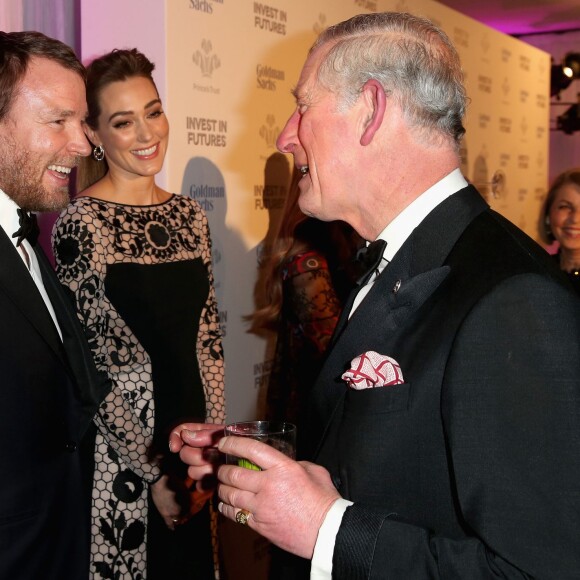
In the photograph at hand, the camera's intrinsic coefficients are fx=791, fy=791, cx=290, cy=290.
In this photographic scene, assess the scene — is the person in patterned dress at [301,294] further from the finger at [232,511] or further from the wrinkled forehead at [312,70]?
the finger at [232,511]

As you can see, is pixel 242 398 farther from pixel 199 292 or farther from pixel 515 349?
pixel 515 349

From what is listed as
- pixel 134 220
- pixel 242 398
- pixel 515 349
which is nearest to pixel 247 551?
pixel 242 398

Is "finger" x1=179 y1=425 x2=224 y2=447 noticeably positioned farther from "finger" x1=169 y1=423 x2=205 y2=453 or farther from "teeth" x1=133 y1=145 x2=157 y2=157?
"teeth" x1=133 y1=145 x2=157 y2=157

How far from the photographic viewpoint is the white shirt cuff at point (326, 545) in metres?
1.30

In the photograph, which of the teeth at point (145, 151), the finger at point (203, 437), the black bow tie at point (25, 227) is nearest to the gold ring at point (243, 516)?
the finger at point (203, 437)

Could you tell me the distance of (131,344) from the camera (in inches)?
110

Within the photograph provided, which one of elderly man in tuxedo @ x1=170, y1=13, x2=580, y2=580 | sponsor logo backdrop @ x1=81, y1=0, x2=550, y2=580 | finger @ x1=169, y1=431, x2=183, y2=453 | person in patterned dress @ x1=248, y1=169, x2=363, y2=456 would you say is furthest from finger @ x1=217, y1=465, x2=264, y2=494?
sponsor logo backdrop @ x1=81, y1=0, x2=550, y2=580

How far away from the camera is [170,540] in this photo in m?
2.91

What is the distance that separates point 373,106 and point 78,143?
1.12 metres

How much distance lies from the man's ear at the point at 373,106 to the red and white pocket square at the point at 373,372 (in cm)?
48

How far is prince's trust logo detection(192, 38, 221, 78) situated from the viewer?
3.79m

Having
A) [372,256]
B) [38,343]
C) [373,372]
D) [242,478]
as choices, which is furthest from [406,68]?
[38,343]

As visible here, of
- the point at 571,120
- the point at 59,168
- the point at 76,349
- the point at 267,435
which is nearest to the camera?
the point at 267,435

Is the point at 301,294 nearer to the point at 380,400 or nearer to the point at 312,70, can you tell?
the point at 312,70
